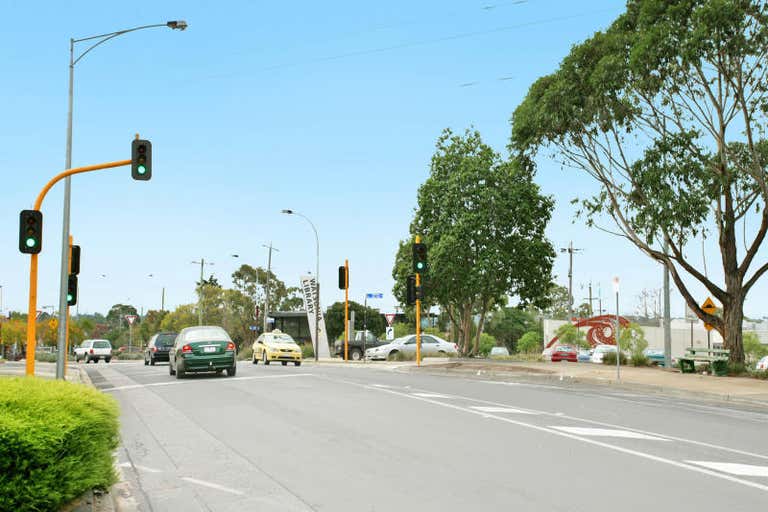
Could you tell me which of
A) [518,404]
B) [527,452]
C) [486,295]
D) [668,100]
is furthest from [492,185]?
[527,452]

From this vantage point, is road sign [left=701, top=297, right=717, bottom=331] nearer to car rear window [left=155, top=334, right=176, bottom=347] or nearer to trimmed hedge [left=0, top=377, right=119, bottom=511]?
trimmed hedge [left=0, top=377, right=119, bottom=511]

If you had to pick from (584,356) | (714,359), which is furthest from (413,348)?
(714,359)

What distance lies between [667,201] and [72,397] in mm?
20649

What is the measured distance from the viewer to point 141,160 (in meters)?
19.0

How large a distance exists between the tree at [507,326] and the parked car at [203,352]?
3070 inches

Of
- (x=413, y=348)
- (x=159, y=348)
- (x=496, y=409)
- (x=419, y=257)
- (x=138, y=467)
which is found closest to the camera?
(x=138, y=467)

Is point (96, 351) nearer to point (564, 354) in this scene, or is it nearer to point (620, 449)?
point (564, 354)

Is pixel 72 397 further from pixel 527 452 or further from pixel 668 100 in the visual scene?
pixel 668 100

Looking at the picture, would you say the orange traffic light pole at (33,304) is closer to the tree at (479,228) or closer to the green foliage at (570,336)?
the tree at (479,228)

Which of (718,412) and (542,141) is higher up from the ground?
(542,141)

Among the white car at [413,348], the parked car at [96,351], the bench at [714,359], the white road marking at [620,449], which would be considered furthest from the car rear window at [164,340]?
the white road marking at [620,449]

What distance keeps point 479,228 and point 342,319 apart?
49026 mm

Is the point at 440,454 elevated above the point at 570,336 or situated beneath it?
situated beneath

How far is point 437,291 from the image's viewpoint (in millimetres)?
38312
